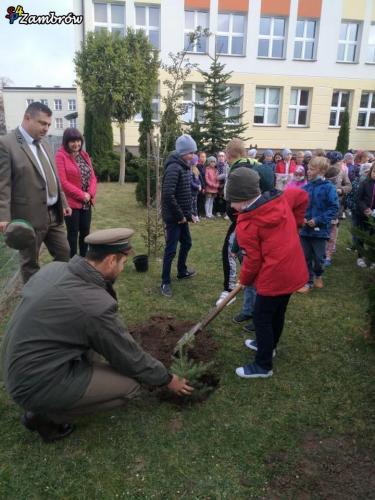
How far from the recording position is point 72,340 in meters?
2.25

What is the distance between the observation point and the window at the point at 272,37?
808 inches

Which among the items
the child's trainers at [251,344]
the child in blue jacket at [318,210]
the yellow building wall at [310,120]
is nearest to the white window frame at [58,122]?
the yellow building wall at [310,120]

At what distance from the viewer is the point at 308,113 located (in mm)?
21797

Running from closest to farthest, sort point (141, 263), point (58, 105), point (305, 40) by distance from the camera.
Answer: point (141, 263)
point (305, 40)
point (58, 105)

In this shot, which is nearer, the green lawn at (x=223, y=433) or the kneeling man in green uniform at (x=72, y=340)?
the kneeling man in green uniform at (x=72, y=340)

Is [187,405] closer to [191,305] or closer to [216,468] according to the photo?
[216,468]

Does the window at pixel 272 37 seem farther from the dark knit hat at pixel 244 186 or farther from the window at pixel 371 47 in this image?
the dark knit hat at pixel 244 186

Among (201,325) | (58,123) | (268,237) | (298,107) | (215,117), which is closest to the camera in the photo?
(268,237)

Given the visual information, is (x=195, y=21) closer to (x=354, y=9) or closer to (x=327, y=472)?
(x=354, y=9)

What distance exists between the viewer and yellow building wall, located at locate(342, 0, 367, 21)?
20531mm

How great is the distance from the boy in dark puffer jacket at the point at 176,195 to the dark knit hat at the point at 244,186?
186 cm

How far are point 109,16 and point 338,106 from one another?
13.7 metres

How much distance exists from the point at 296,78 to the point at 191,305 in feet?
66.2

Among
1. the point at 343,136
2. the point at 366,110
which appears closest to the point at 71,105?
the point at 366,110
